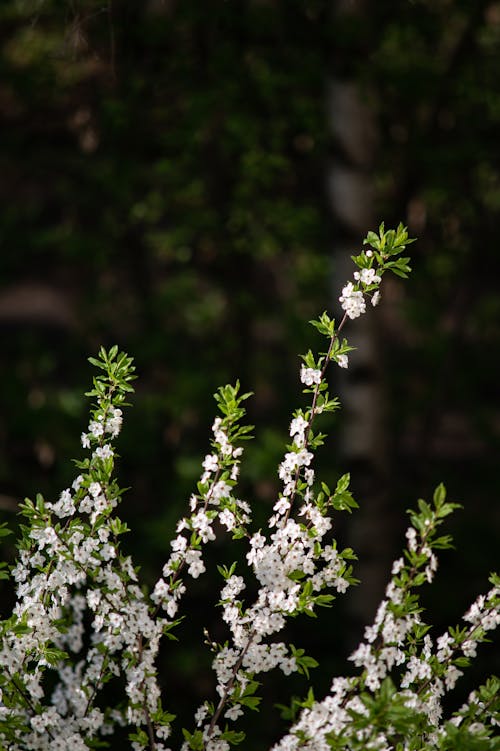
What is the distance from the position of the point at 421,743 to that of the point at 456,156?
3.72 m

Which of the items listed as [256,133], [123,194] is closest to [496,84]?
[256,133]

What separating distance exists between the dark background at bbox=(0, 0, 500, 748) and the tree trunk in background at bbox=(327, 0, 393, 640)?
2 cm

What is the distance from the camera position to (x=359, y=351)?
461cm

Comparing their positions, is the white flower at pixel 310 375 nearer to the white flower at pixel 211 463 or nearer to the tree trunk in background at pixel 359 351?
the white flower at pixel 211 463

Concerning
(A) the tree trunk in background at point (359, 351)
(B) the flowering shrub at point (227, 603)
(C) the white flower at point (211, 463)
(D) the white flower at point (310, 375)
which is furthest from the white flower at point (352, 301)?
(A) the tree trunk in background at point (359, 351)

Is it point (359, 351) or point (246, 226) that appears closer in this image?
point (359, 351)

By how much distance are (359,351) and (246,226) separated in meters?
1.31

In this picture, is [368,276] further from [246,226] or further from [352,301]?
[246,226]

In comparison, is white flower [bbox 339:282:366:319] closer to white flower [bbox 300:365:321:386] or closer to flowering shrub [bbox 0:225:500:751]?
flowering shrub [bbox 0:225:500:751]

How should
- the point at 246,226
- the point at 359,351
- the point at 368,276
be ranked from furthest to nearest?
the point at 246,226, the point at 359,351, the point at 368,276

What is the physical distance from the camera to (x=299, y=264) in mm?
6027

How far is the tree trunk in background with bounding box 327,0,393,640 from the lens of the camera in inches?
181

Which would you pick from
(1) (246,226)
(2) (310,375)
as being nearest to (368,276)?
(2) (310,375)

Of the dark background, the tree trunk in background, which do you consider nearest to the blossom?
the tree trunk in background
